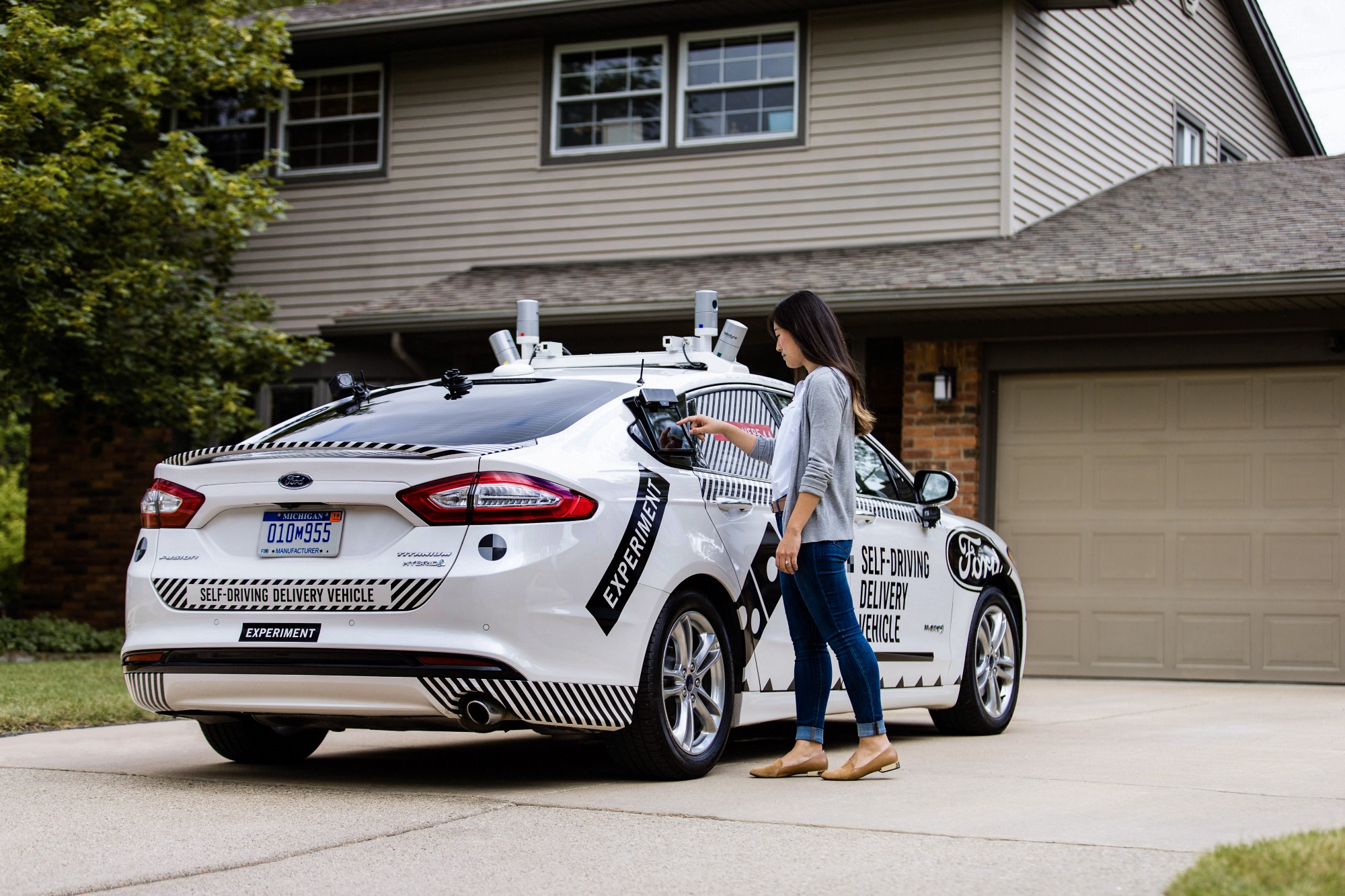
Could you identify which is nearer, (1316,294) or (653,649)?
(653,649)

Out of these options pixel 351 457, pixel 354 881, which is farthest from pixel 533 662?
pixel 354 881

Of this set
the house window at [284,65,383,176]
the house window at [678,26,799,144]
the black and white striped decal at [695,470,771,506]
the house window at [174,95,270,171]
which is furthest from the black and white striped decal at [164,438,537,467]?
the house window at [174,95,270,171]

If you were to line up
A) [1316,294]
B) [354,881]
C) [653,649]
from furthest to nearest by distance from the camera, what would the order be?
[1316,294], [653,649], [354,881]

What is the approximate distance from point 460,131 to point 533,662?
11316 millimetres

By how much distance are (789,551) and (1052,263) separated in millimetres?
7097

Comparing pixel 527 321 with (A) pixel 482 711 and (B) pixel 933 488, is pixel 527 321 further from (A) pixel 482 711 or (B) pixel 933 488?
(A) pixel 482 711

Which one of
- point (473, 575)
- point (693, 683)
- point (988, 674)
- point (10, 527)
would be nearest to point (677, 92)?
point (988, 674)

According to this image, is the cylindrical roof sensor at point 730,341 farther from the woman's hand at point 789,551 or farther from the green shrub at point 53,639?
the green shrub at point 53,639

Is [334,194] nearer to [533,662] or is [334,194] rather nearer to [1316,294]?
[1316,294]

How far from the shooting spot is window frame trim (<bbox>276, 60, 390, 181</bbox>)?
1609 cm

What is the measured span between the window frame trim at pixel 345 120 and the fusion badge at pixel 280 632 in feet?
36.8

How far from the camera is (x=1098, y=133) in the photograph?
15.4 m

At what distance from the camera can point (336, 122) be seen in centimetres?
1630

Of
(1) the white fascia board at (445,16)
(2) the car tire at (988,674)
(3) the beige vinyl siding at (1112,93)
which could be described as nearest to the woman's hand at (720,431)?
(2) the car tire at (988,674)
